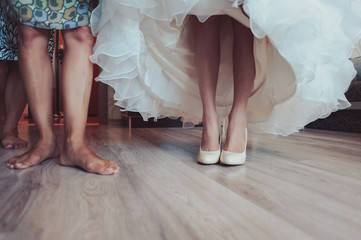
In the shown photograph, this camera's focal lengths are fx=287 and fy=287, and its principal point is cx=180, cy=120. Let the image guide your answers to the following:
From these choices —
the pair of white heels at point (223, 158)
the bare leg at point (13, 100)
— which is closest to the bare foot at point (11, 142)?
the bare leg at point (13, 100)

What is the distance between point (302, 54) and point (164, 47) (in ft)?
1.75

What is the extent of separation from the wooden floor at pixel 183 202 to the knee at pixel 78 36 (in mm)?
370

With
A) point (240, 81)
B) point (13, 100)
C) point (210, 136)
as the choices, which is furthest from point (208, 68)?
point (13, 100)

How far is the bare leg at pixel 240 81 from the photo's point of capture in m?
0.94

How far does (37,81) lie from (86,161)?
287 millimetres

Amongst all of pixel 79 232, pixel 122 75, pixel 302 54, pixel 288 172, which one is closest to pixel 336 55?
pixel 302 54

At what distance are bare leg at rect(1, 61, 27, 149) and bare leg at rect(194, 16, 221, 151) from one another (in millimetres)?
835

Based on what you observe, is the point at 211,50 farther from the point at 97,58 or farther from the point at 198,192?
the point at 198,192

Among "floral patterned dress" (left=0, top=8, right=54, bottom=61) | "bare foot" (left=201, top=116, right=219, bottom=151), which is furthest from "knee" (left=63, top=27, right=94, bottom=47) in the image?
"bare foot" (left=201, top=116, right=219, bottom=151)

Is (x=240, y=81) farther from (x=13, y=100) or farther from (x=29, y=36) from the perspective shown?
(x=13, y=100)

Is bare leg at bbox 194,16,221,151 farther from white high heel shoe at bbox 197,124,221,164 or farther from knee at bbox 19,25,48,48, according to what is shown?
knee at bbox 19,25,48,48

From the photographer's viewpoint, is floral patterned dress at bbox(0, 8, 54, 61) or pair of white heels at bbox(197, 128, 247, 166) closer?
pair of white heels at bbox(197, 128, 247, 166)

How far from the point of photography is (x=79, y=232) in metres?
0.41

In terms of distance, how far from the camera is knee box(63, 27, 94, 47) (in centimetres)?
84
